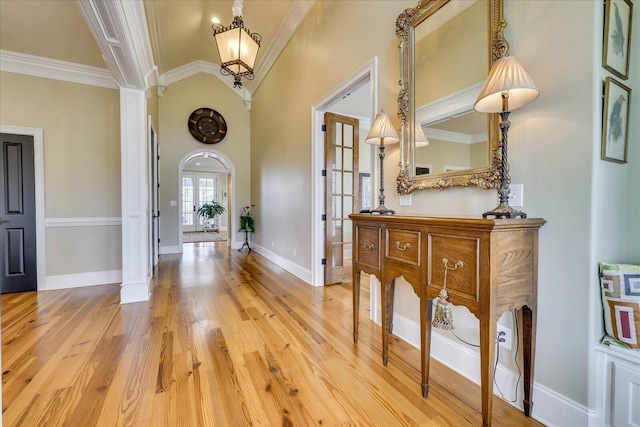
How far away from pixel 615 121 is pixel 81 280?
17.9 feet

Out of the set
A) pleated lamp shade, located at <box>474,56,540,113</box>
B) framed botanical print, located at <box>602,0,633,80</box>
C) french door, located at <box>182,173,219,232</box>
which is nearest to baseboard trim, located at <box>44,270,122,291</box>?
pleated lamp shade, located at <box>474,56,540,113</box>

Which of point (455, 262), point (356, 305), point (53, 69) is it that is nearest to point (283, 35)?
point (53, 69)

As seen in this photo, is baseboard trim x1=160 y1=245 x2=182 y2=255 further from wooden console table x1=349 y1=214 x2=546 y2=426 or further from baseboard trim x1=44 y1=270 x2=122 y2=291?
wooden console table x1=349 y1=214 x2=546 y2=426

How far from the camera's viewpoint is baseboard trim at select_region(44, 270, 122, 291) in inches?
144

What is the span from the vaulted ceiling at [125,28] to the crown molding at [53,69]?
0.04 feet

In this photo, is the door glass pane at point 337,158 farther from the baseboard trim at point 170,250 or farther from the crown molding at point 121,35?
the baseboard trim at point 170,250

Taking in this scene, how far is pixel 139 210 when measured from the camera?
3.28 meters

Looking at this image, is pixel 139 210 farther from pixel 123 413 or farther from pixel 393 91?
pixel 393 91

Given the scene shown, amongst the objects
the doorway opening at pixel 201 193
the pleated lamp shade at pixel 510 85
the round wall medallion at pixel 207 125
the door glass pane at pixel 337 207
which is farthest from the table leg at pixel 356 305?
the doorway opening at pixel 201 193

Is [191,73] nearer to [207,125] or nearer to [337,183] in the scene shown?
[207,125]

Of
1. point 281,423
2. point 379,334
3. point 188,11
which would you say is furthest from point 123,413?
point 188,11

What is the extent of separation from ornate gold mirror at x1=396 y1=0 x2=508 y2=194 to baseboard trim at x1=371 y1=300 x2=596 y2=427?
1.09 m

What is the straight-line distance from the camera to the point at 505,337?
1.61 m

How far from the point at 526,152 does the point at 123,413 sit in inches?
102
